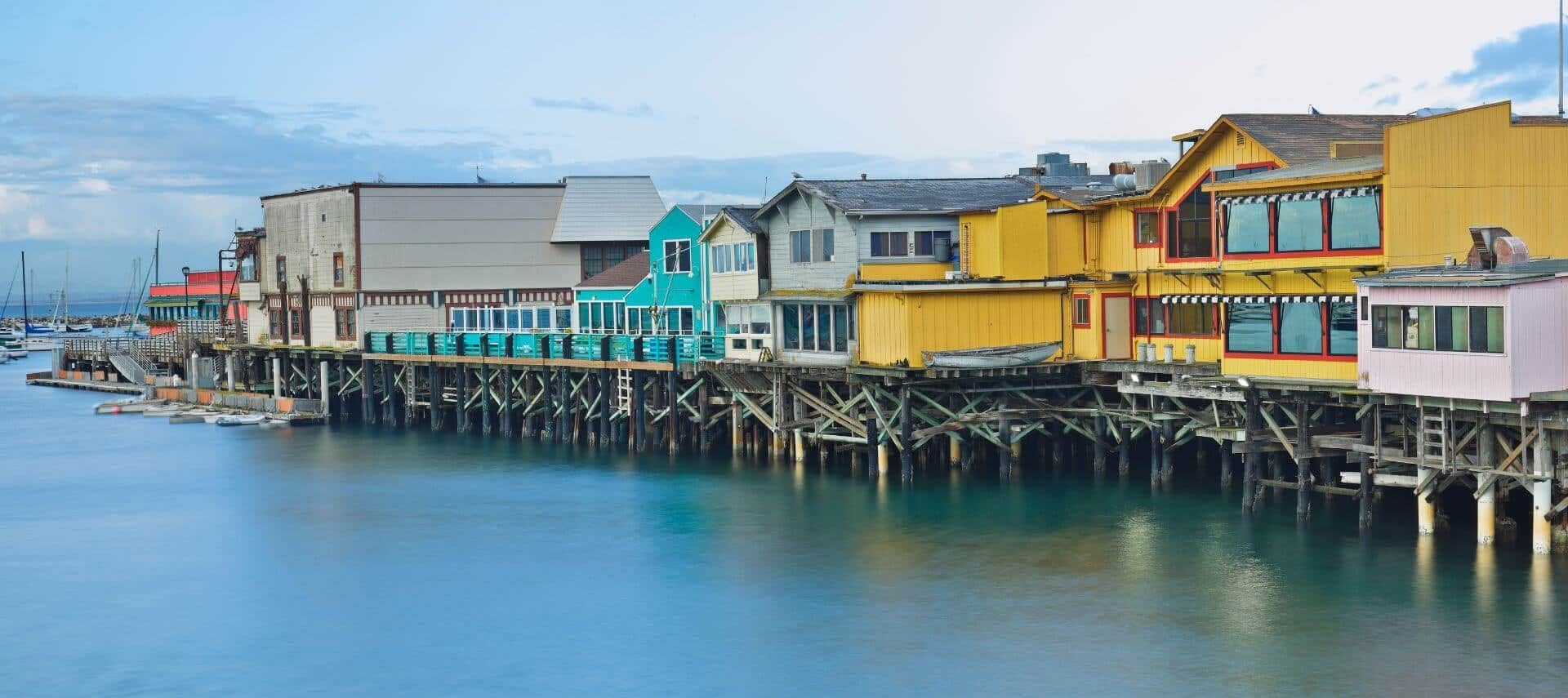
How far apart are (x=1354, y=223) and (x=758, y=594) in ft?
53.9

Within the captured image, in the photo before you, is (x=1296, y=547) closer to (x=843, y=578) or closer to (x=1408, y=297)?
(x=1408, y=297)

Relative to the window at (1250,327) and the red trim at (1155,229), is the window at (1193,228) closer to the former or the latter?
the red trim at (1155,229)

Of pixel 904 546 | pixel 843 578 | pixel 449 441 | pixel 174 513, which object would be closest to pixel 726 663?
pixel 843 578

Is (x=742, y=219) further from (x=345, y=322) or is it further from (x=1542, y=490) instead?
(x=345, y=322)

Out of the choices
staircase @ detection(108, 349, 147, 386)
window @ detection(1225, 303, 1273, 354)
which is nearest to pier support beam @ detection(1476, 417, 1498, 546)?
window @ detection(1225, 303, 1273, 354)

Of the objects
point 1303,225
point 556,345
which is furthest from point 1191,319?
point 556,345

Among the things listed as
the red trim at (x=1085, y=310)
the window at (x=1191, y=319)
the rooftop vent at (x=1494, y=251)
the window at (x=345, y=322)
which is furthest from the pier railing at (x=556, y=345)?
the rooftop vent at (x=1494, y=251)

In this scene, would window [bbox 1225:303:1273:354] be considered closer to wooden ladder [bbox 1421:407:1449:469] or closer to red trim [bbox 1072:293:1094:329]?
wooden ladder [bbox 1421:407:1449:469]

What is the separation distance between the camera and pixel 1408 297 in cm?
3566

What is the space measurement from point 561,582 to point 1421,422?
19.2 meters

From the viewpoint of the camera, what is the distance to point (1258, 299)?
41656mm

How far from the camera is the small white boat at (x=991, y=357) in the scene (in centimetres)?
4844

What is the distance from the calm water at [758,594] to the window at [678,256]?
10.8 m

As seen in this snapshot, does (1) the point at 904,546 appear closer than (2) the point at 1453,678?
No
